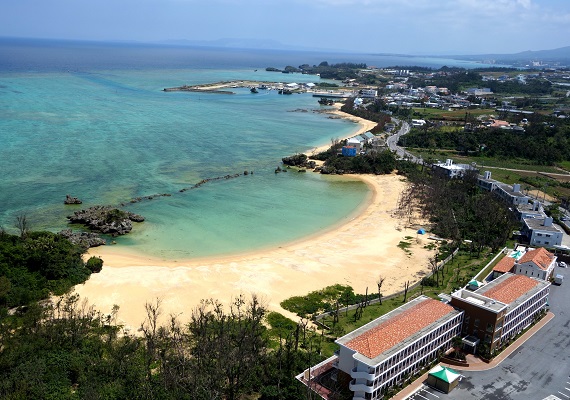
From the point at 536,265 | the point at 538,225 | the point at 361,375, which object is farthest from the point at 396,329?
the point at 538,225

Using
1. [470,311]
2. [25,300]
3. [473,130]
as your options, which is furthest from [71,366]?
[473,130]

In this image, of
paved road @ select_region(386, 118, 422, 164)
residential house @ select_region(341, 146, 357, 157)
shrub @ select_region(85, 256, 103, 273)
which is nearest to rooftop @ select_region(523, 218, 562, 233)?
paved road @ select_region(386, 118, 422, 164)

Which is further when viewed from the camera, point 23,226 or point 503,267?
point 23,226

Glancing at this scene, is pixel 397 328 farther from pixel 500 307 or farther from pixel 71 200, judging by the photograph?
pixel 71 200

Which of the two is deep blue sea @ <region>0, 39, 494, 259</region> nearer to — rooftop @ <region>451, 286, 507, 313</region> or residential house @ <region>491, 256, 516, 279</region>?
residential house @ <region>491, 256, 516, 279</region>

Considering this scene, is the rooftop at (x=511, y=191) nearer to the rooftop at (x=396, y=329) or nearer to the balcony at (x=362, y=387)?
the rooftop at (x=396, y=329)

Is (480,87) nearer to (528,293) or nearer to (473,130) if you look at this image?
(473,130)
